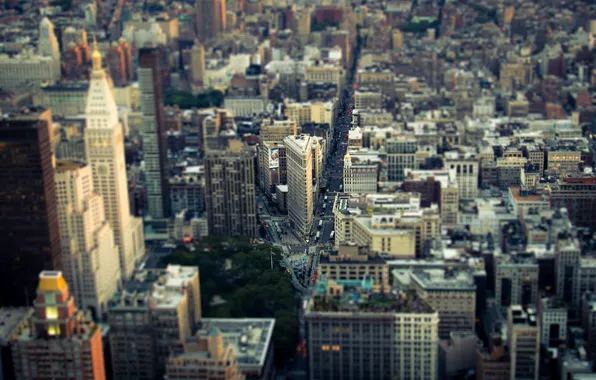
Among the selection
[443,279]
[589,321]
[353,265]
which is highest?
[353,265]

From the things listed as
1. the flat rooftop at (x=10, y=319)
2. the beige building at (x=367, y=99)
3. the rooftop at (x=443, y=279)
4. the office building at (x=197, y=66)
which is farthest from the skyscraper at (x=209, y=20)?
the rooftop at (x=443, y=279)

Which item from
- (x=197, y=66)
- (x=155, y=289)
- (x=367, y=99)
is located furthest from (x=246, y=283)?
(x=197, y=66)

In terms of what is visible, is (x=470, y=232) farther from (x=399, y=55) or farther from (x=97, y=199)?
(x=399, y=55)

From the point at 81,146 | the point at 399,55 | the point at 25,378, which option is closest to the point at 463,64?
the point at 399,55

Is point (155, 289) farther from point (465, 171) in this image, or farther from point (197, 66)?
point (197, 66)

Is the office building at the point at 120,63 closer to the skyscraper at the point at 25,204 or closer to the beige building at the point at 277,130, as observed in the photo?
the beige building at the point at 277,130
